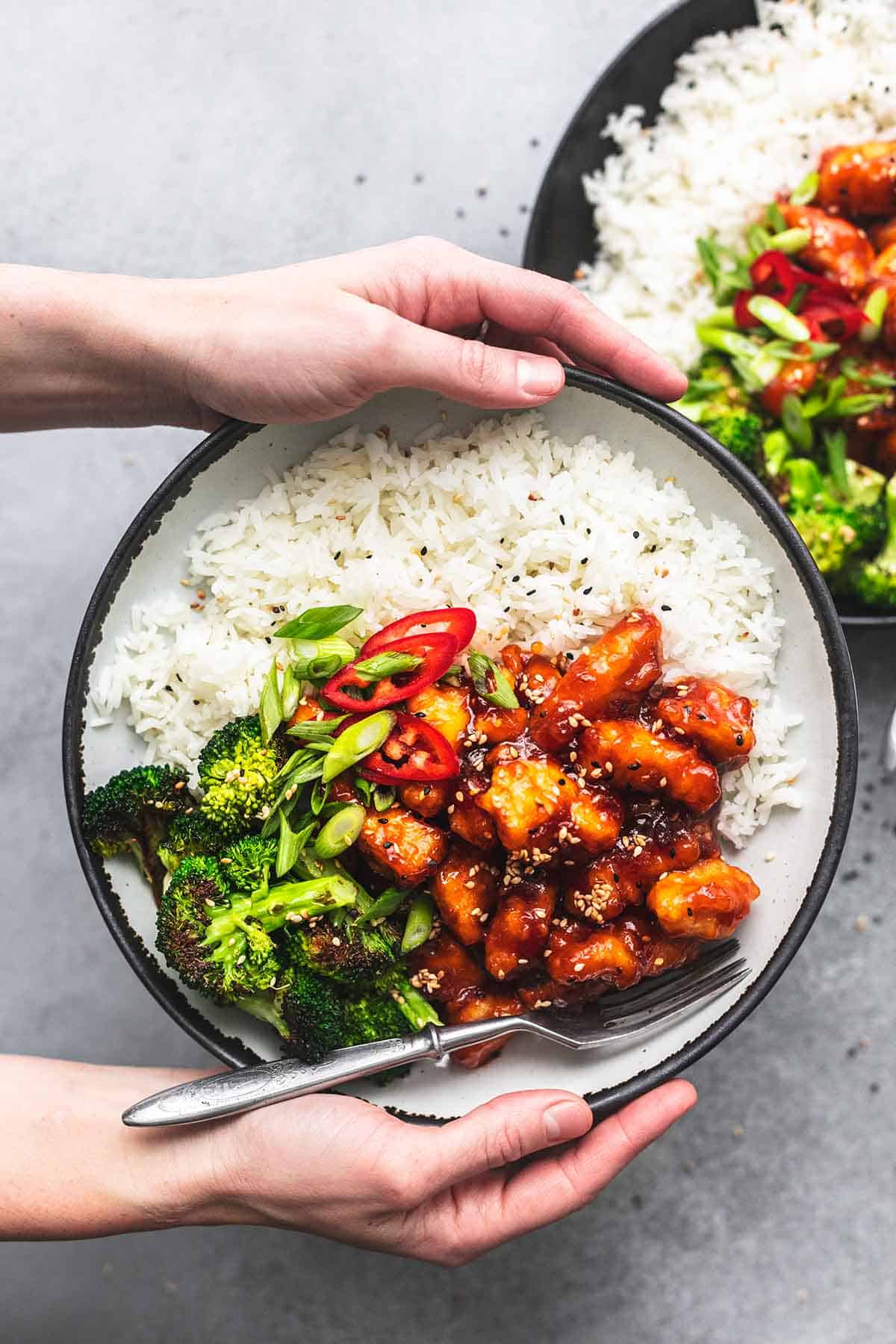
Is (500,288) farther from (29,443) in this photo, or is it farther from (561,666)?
(29,443)

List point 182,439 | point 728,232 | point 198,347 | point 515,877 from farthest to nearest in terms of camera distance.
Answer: point 182,439, point 728,232, point 198,347, point 515,877

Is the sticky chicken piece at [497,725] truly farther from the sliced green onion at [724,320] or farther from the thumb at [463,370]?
the sliced green onion at [724,320]

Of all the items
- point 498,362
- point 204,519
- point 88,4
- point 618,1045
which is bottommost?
point 618,1045

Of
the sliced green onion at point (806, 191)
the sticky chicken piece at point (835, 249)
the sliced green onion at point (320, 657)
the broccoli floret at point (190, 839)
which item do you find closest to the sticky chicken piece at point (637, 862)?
the sliced green onion at point (320, 657)

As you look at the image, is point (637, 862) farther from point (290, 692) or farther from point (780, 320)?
point (780, 320)

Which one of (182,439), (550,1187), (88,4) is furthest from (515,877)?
(88,4)

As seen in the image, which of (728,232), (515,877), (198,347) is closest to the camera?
(515,877)
